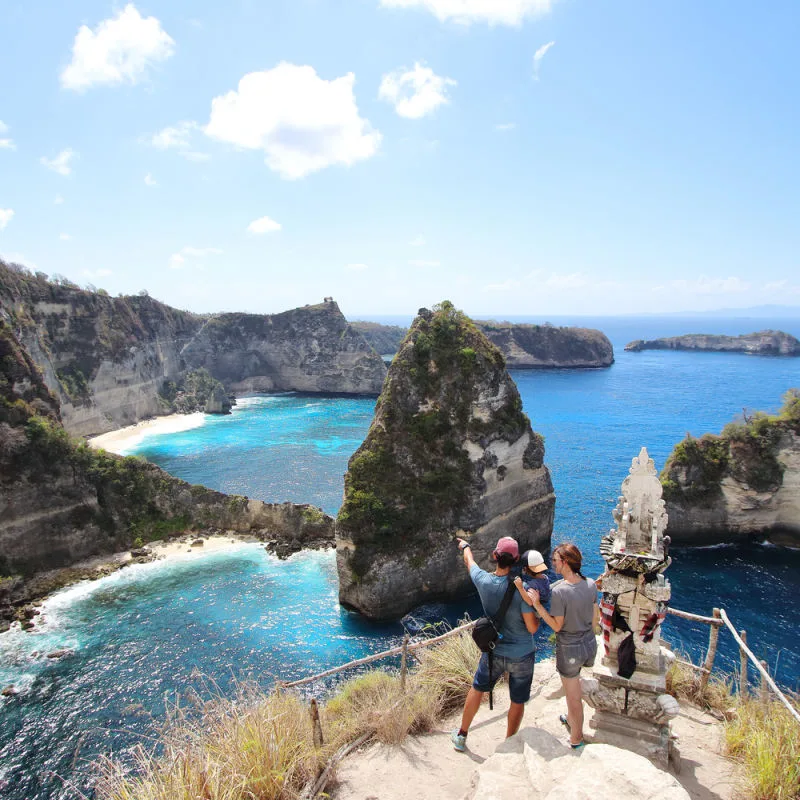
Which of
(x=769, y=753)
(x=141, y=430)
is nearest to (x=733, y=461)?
(x=769, y=753)

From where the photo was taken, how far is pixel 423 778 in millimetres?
7680

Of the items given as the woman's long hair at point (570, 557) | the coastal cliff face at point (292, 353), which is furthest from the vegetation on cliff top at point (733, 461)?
the coastal cliff face at point (292, 353)

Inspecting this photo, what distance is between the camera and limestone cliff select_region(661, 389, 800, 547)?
127 ft

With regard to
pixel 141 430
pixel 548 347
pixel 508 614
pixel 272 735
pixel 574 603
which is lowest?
pixel 141 430

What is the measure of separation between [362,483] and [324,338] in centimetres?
8517

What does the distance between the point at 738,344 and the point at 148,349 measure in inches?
6638

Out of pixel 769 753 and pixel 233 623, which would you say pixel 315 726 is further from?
pixel 233 623

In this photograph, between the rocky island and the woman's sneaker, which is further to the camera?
the rocky island

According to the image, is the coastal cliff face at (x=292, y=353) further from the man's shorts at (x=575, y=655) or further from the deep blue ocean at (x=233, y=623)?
the man's shorts at (x=575, y=655)

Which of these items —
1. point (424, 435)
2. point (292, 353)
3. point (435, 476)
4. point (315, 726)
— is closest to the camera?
point (315, 726)

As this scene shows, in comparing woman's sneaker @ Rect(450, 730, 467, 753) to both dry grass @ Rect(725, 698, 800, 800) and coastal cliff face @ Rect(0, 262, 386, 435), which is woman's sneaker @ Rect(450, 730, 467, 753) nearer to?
dry grass @ Rect(725, 698, 800, 800)

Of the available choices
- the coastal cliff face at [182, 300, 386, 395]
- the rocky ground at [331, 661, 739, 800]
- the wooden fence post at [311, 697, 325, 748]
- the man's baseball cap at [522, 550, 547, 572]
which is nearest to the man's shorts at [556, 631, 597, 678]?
the rocky ground at [331, 661, 739, 800]

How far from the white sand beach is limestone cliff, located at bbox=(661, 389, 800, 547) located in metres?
60.5

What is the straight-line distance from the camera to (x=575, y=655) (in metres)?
7.66
